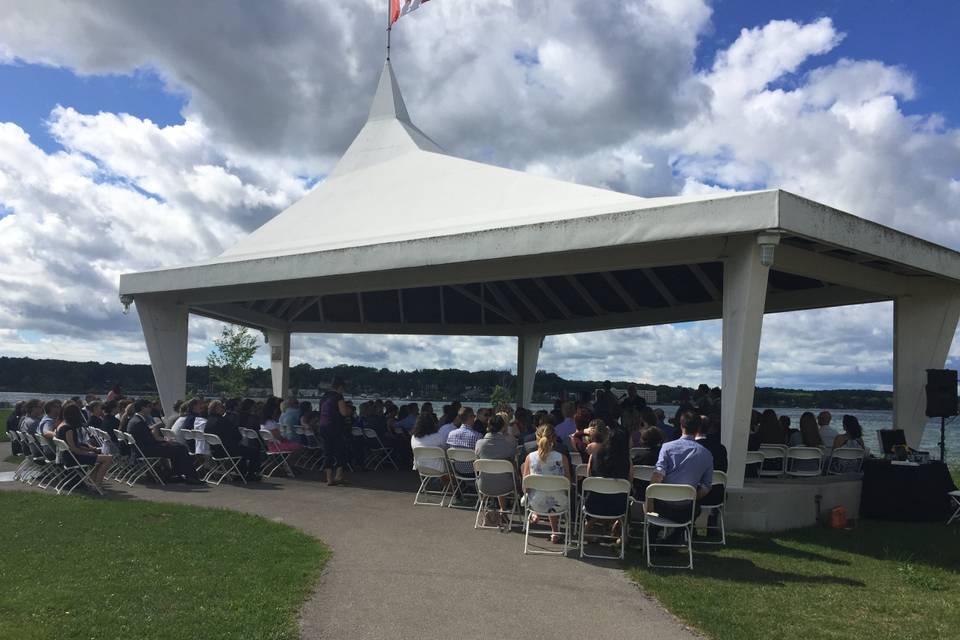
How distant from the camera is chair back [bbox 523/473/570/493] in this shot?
672cm

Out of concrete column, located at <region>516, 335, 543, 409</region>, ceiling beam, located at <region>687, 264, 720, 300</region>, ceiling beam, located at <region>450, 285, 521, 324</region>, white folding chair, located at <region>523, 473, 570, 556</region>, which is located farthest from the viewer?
concrete column, located at <region>516, 335, 543, 409</region>

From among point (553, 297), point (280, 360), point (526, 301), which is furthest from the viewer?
point (280, 360)

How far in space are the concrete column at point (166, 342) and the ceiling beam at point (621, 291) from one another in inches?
373

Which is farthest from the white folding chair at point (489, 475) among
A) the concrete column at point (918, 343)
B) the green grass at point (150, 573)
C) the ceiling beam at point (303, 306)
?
the ceiling beam at point (303, 306)

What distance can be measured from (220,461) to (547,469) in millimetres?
5977

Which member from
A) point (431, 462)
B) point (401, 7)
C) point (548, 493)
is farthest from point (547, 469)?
point (401, 7)

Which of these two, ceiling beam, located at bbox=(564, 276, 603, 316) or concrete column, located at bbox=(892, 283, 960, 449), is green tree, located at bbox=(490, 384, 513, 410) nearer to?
ceiling beam, located at bbox=(564, 276, 603, 316)

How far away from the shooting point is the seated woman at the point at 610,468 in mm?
6629

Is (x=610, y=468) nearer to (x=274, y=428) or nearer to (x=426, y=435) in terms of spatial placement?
(x=426, y=435)

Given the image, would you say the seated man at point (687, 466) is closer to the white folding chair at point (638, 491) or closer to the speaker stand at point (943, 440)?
the white folding chair at point (638, 491)

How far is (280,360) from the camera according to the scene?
22203mm

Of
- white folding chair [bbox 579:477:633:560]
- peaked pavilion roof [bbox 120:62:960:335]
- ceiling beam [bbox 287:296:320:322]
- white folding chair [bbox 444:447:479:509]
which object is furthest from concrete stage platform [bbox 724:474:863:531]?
ceiling beam [bbox 287:296:320:322]

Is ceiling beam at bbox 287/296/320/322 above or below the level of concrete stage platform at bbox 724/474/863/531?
Result: above

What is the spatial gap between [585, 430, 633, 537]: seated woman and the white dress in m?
0.32
